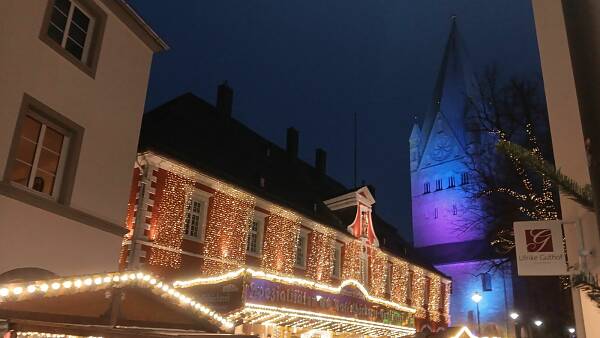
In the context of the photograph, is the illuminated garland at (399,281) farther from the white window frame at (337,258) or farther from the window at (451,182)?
the window at (451,182)

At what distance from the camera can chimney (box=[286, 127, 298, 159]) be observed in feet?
98.9

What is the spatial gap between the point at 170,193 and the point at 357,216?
11.8 m

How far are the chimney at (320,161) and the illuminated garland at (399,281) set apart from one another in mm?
7099

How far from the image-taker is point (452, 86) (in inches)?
2429

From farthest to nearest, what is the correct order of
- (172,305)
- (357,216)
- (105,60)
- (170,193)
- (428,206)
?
(428,206), (357,216), (170,193), (105,60), (172,305)

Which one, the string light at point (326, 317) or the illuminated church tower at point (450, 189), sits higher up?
the illuminated church tower at point (450, 189)

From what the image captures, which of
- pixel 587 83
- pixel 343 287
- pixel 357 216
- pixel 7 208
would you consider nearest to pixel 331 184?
pixel 357 216

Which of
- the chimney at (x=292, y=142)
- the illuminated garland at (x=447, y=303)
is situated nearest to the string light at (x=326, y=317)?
the chimney at (x=292, y=142)

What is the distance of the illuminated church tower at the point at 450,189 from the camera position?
4784cm

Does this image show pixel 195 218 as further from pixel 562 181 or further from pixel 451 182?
pixel 451 182

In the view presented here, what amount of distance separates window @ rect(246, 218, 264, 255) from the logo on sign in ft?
48.5

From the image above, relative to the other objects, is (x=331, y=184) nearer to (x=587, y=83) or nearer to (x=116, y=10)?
(x=116, y=10)

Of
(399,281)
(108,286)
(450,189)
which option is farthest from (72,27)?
(450,189)

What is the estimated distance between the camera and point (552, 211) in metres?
15.3
